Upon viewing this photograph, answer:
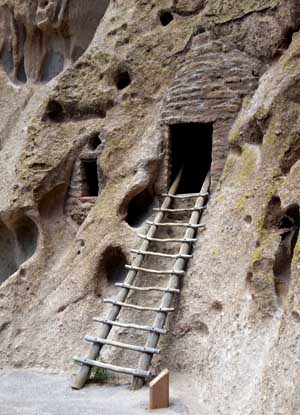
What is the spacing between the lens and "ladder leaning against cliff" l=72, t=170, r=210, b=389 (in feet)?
22.8

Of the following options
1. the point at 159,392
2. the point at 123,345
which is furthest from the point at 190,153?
the point at 159,392

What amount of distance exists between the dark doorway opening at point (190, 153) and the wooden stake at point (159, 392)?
3.24 meters

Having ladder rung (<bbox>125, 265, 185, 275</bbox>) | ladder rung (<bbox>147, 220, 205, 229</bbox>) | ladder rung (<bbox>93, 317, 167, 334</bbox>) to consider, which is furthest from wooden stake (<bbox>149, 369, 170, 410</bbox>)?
ladder rung (<bbox>147, 220, 205, 229</bbox>)

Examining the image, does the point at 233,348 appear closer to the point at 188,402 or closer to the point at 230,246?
the point at 188,402

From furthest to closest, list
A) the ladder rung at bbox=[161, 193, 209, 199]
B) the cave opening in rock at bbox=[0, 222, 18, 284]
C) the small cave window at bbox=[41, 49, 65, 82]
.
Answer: the small cave window at bbox=[41, 49, 65, 82] → the cave opening in rock at bbox=[0, 222, 18, 284] → the ladder rung at bbox=[161, 193, 209, 199]

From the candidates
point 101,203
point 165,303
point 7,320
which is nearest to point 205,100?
point 101,203

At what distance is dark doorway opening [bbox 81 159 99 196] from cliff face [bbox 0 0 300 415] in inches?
0.9

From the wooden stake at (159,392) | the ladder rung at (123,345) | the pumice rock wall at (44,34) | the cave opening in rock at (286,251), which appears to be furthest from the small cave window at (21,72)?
the wooden stake at (159,392)

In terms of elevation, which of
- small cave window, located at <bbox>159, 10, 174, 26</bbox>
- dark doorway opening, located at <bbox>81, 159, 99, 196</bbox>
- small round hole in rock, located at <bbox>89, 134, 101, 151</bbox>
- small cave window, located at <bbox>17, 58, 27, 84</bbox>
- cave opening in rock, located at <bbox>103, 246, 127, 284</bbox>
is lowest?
cave opening in rock, located at <bbox>103, 246, 127, 284</bbox>

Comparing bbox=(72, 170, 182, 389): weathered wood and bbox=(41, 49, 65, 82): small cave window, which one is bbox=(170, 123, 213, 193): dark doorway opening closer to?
bbox=(72, 170, 182, 389): weathered wood

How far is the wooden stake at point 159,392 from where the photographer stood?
6297 millimetres

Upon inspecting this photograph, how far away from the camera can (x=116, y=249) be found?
851 centimetres

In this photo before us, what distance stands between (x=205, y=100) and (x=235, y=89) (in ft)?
1.35

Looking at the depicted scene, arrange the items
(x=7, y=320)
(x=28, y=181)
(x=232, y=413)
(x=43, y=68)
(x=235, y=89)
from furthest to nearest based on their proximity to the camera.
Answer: (x=43, y=68) → (x=28, y=181) → (x=7, y=320) → (x=235, y=89) → (x=232, y=413)
